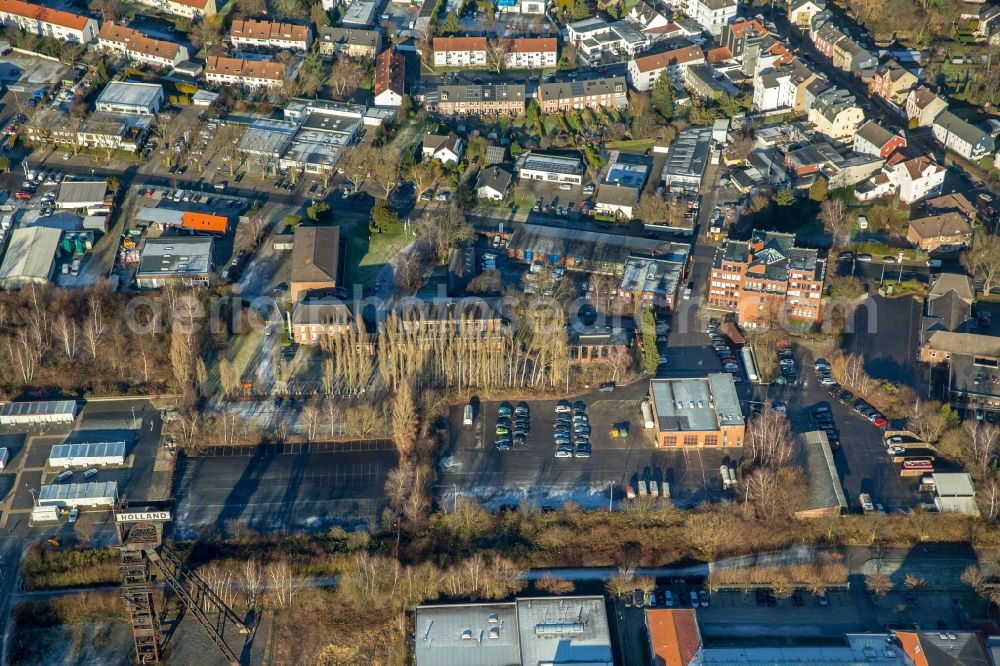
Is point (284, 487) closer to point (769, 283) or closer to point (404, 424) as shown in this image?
point (404, 424)

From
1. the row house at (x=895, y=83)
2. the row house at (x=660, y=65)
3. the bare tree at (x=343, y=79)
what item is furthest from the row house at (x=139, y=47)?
the row house at (x=895, y=83)

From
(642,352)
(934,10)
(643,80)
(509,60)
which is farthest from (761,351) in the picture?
(934,10)

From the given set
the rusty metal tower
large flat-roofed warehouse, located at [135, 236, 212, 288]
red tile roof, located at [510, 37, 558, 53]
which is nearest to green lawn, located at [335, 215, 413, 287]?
large flat-roofed warehouse, located at [135, 236, 212, 288]

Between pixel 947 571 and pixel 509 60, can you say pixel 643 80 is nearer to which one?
pixel 509 60

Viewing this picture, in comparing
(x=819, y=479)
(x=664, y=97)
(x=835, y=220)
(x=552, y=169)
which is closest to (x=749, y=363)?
(x=819, y=479)

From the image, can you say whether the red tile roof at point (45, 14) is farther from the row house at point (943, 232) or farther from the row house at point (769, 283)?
the row house at point (943, 232)

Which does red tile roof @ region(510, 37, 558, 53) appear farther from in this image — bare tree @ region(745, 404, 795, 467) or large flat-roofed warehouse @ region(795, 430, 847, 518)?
large flat-roofed warehouse @ region(795, 430, 847, 518)
